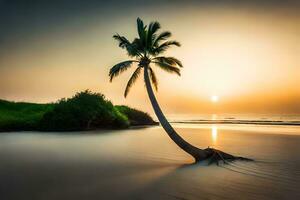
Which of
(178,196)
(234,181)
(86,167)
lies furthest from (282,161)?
(86,167)

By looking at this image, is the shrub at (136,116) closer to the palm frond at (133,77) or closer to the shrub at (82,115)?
the shrub at (82,115)

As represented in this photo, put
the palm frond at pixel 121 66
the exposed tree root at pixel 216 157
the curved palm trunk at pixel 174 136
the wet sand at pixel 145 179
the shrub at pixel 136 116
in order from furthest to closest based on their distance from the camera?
the shrub at pixel 136 116 < the palm frond at pixel 121 66 < the curved palm trunk at pixel 174 136 < the exposed tree root at pixel 216 157 < the wet sand at pixel 145 179

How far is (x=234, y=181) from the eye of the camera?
28.8 feet

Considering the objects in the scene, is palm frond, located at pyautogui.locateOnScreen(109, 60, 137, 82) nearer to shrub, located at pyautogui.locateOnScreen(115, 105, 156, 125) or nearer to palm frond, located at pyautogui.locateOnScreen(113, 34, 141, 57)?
palm frond, located at pyautogui.locateOnScreen(113, 34, 141, 57)

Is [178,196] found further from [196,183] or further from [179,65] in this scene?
[179,65]

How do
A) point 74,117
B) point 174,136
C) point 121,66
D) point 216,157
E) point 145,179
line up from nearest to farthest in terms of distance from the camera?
1. point 145,179
2. point 216,157
3. point 174,136
4. point 121,66
5. point 74,117

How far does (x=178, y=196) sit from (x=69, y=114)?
115ft

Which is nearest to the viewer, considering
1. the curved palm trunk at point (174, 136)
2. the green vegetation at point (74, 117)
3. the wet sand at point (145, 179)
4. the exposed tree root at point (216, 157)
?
the wet sand at point (145, 179)

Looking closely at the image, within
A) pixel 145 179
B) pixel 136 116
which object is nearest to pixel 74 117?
pixel 136 116

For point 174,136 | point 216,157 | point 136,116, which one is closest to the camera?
point 216,157

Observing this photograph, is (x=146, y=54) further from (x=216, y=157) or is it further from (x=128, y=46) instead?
(x=216, y=157)

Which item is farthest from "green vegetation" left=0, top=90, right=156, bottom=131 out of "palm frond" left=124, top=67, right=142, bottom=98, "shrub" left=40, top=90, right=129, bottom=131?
"palm frond" left=124, top=67, right=142, bottom=98

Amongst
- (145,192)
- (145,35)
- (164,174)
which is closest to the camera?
(145,192)

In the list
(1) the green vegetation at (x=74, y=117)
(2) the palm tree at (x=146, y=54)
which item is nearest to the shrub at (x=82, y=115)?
(1) the green vegetation at (x=74, y=117)
